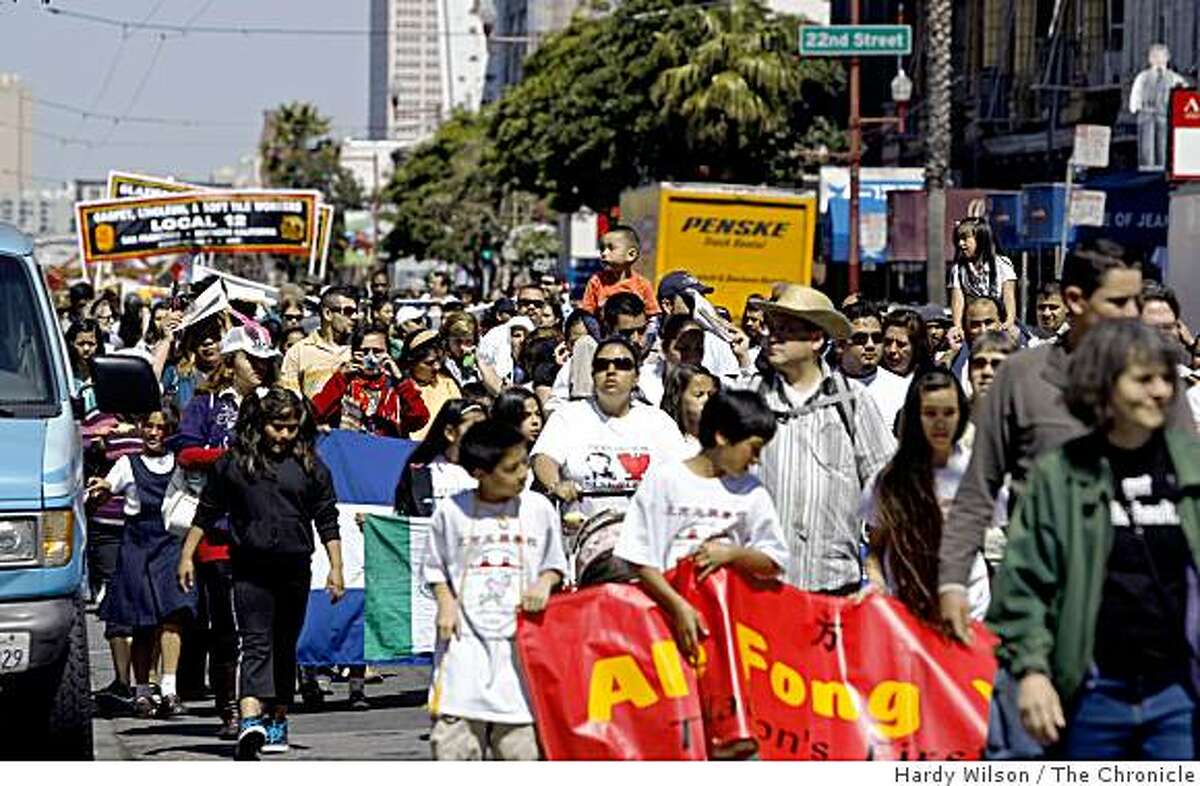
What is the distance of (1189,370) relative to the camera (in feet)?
41.7

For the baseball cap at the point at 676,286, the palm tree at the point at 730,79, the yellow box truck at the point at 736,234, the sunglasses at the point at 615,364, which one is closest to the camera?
the sunglasses at the point at 615,364

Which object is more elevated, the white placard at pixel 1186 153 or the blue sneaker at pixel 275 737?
the white placard at pixel 1186 153

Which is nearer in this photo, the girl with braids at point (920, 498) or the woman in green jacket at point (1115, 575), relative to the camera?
the woman in green jacket at point (1115, 575)

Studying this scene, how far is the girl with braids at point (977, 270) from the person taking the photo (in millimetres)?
14930

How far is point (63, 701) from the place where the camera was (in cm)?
1101

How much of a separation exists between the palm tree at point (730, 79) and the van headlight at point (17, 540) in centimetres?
4292

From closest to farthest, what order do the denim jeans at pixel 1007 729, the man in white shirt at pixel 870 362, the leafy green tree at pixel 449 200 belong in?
the denim jeans at pixel 1007 729
the man in white shirt at pixel 870 362
the leafy green tree at pixel 449 200

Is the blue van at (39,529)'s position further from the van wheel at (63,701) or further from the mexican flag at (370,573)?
the mexican flag at (370,573)

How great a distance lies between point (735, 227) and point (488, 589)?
2490 centimetres

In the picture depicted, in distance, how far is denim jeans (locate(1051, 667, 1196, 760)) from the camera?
6.79m

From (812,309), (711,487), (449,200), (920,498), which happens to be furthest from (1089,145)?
Answer: (449,200)

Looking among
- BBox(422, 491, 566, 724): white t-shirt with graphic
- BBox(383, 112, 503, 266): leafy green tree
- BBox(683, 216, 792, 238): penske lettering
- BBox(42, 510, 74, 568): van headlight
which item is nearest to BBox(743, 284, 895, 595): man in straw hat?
BBox(422, 491, 566, 724): white t-shirt with graphic

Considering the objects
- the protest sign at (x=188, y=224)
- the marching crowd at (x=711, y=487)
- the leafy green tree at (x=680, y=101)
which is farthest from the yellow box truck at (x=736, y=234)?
the leafy green tree at (x=680, y=101)

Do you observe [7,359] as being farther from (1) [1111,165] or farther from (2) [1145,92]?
(1) [1111,165]
